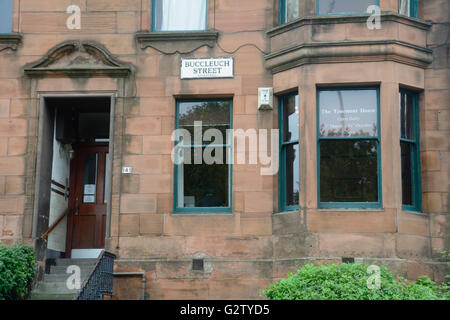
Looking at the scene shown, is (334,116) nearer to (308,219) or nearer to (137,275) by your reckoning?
(308,219)

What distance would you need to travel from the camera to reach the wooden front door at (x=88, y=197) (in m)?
14.1

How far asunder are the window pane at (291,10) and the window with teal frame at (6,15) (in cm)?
519

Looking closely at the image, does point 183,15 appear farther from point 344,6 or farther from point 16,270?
point 16,270

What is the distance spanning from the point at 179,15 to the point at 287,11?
2033 mm

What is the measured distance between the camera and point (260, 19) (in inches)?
505

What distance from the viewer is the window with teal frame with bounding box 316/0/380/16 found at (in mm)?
12398

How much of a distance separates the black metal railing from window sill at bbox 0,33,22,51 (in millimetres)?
4392

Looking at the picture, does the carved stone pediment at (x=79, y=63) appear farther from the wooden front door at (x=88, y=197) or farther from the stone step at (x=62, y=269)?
the stone step at (x=62, y=269)

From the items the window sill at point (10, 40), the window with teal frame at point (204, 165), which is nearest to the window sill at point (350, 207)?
the window with teal frame at point (204, 165)

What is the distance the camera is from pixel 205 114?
1284cm

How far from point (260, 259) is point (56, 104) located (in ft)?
15.7

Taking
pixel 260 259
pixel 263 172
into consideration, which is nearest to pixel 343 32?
pixel 263 172
